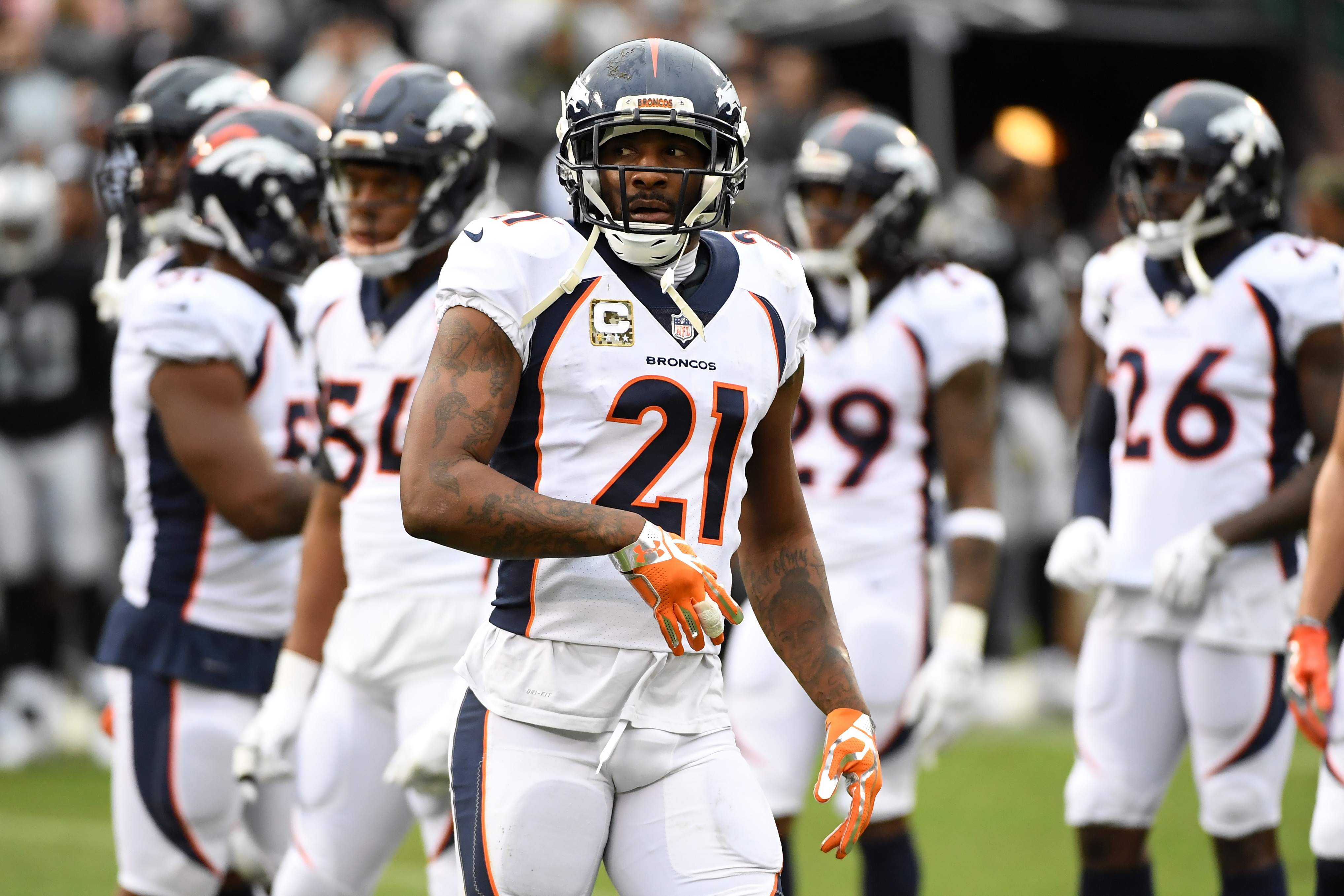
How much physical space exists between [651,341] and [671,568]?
1.35 ft

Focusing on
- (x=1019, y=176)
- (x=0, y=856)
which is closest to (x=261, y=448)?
(x=0, y=856)

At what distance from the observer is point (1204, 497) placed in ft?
15.4

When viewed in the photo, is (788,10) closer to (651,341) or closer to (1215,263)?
(1215,263)

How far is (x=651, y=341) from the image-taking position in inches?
116

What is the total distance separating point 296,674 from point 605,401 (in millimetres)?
1528

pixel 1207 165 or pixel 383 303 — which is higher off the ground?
pixel 1207 165

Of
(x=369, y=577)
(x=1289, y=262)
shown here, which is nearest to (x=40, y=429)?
(x=369, y=577)

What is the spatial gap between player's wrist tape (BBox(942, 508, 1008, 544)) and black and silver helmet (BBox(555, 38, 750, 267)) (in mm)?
2148

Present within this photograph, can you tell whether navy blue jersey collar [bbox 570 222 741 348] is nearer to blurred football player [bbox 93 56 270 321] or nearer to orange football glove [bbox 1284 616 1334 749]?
orange football glove [bbox 1284 616 1334 749]

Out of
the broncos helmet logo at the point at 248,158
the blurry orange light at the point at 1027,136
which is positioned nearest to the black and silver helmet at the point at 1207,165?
the broncos helmet logo at the point at 248,158

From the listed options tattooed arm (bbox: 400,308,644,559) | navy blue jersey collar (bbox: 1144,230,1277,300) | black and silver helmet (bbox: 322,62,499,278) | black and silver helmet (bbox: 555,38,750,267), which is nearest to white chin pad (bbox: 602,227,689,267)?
black and silver helmet (bbox: 555,38,750,267)

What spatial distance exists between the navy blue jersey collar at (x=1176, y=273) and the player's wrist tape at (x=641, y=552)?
2.48 m

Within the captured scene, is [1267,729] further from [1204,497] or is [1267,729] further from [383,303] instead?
[383,303]

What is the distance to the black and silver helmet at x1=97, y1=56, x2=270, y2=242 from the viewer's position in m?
4.94
